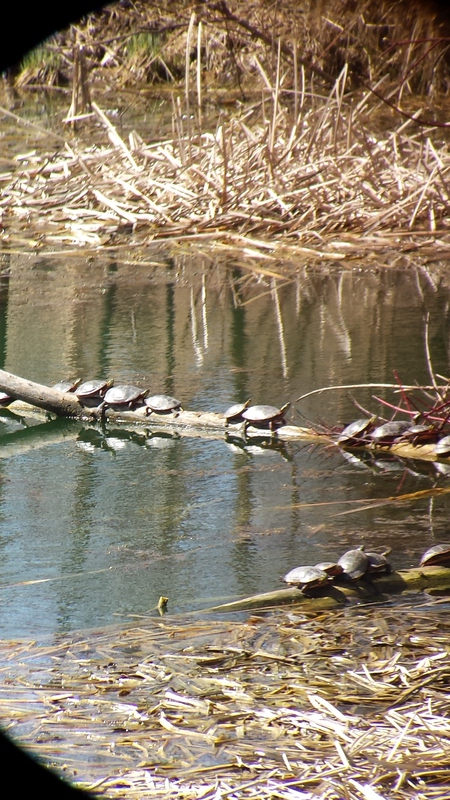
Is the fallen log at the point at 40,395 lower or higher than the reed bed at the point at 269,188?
lower

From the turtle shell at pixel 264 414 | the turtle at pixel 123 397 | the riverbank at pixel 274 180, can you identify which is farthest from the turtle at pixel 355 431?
the riverbank at pixel 274 180

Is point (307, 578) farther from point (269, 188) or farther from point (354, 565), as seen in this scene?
point (269, 188)

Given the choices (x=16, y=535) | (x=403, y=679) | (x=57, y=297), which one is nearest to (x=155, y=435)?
(x=16, y=535)

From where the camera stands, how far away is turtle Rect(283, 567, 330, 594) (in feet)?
10.4

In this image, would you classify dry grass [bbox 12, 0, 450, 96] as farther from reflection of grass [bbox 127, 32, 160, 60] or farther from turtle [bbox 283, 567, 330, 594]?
turtle [bbox 283, 567, 330, 594]

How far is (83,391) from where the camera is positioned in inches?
208

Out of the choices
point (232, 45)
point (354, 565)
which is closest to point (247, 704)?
point (354, 565)

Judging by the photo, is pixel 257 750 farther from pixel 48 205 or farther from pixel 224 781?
pixel 48 205

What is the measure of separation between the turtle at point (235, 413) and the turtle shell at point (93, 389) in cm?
73

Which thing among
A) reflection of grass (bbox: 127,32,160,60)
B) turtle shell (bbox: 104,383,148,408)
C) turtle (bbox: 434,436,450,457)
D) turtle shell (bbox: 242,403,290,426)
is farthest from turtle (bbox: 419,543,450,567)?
reflection of grass (bbox: 127,32,160,60)

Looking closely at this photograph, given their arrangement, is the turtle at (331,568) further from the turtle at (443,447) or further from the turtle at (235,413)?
the turtle at (235,413)

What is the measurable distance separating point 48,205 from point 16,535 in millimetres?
7839

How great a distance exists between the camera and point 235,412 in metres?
5.00

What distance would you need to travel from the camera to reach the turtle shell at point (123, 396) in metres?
5.26
